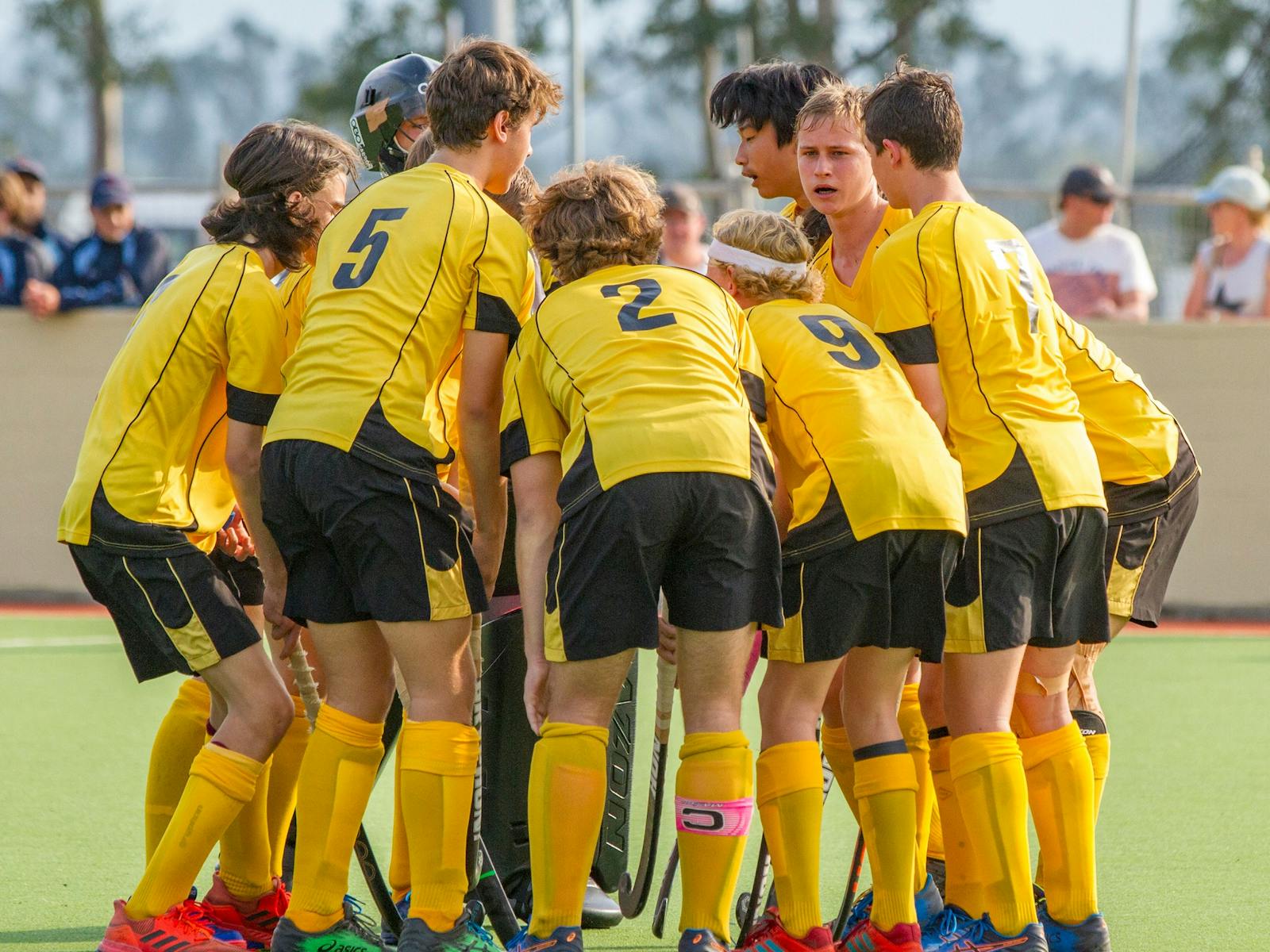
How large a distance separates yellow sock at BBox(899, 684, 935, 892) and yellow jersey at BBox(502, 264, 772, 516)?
0.88 metres

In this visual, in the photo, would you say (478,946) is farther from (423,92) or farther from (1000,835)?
(423,92)

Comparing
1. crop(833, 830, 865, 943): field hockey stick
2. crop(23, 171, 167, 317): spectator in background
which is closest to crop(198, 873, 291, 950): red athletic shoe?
crop(833, 830, 865, 943): field hockey stick

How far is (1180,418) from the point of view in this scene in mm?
8648

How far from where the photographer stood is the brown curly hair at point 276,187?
369 centimetres

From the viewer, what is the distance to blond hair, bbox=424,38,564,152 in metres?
3.50

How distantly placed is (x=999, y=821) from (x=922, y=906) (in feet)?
1.72

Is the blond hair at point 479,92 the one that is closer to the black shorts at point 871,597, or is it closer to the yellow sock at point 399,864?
the black shorts at point 871,597

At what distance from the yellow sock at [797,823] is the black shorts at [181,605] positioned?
116 centimetres

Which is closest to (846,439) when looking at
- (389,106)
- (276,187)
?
(276,187)

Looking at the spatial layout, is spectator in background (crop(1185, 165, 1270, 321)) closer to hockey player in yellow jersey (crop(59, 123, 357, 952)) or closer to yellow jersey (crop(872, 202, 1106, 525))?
yellow jersey (crop(872, 202, 1106, 525))

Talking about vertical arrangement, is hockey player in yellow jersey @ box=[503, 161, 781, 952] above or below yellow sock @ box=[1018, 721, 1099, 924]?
above

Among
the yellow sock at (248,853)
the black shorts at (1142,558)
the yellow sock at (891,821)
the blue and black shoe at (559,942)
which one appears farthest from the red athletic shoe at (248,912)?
the black shorts at (1142,558)

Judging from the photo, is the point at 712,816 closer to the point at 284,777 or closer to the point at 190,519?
the point at 284,777

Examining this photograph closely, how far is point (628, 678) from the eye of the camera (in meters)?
4.02
